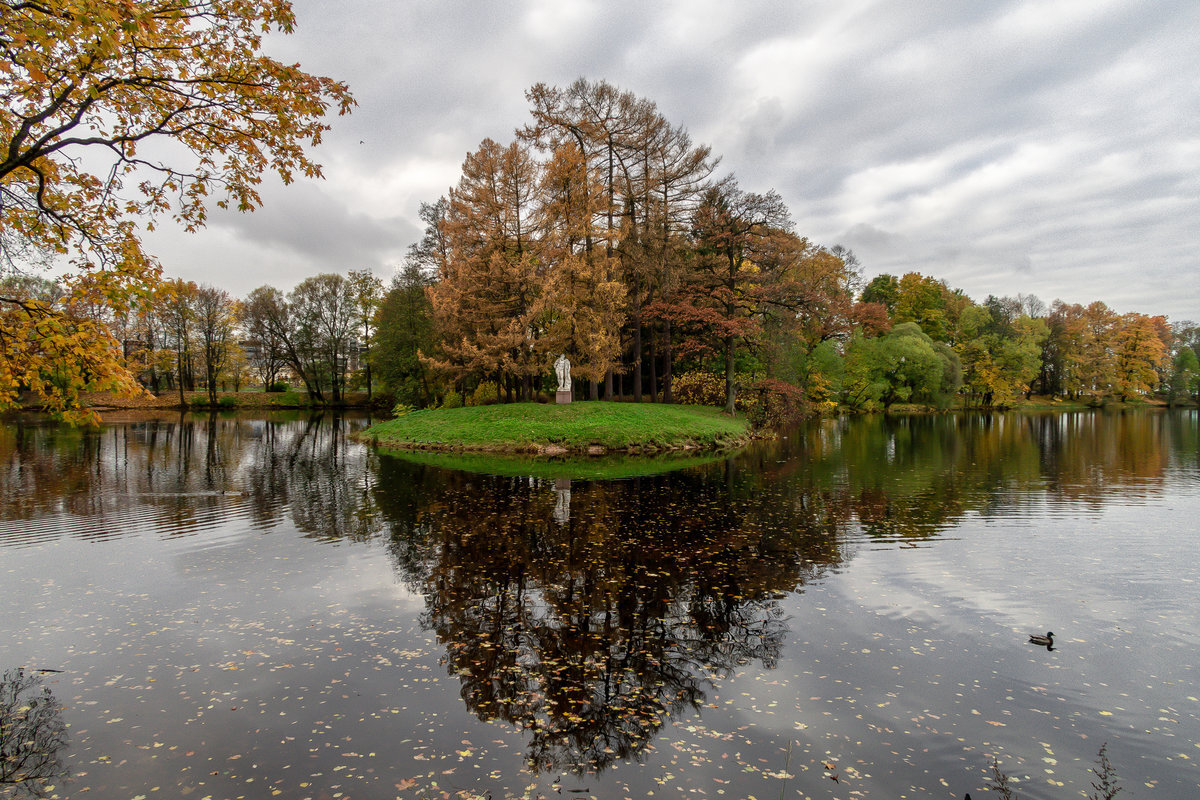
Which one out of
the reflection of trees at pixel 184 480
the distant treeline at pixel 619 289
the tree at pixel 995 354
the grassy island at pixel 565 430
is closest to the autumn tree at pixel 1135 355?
the tree at pixel 995 354

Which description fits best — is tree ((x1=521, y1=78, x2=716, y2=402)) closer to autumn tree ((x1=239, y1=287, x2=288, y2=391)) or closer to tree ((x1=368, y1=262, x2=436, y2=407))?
tree ((x1=368, y1=262, x2=436, y2=407))

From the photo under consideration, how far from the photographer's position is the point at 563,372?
90.5 feet

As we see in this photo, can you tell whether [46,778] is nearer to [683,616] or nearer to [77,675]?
[77,675]

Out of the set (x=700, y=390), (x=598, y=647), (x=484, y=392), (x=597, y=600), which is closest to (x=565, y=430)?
(x=700, y=390)

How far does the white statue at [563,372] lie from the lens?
89.8 ft

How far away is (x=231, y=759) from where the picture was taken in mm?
4371

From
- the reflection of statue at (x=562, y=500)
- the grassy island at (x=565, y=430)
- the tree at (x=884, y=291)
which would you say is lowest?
the reflection of statue at (x=562, y=500)

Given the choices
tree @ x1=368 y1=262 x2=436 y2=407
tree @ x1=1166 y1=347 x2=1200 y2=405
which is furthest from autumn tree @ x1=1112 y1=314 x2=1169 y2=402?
tree @ x1=368 y1=262 x2=436 y2=407

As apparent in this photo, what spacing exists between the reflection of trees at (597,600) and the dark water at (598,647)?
0.04 m

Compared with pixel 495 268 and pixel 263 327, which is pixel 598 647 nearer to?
pixel 495 268

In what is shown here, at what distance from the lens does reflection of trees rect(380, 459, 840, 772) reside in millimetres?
5098

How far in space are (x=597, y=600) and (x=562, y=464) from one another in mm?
13230

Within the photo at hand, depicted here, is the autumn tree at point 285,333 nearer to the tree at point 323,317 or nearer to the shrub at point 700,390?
the tree at point 323,317

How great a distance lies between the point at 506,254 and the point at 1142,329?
77.2 m
